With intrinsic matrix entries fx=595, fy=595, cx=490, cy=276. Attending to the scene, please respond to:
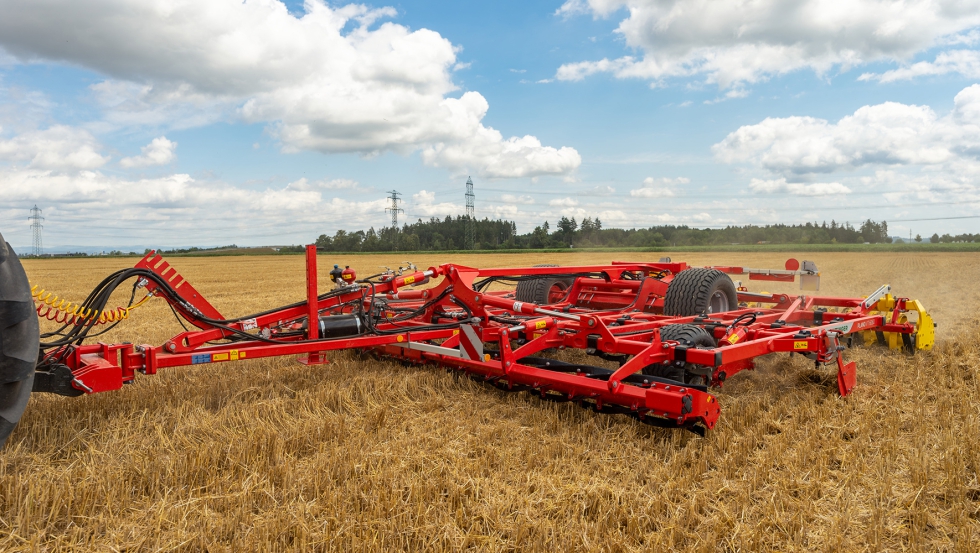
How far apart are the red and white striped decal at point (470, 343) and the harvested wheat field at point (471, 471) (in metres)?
0.38

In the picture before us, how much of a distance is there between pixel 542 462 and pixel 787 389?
3.06 metres

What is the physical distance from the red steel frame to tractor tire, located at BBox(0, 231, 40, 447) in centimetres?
88

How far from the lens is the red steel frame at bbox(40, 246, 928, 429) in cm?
406

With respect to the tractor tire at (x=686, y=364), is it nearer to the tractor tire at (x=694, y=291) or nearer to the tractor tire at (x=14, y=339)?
the tractor tire at (x=694, y=291)

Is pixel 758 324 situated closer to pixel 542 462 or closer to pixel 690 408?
pixel 690 408

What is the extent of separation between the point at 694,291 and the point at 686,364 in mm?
2527

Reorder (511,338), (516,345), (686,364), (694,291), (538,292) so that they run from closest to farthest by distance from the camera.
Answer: (686,364) < (511,338) < (516,345) < (694,291) < (538,292)

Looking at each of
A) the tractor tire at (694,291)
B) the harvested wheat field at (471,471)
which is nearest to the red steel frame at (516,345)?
the harvested wheat field at (471,471)

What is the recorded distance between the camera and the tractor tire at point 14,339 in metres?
2.74

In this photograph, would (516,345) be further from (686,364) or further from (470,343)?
(686,364)

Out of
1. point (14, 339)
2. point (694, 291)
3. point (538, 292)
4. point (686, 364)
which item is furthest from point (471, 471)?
point (538, 292)

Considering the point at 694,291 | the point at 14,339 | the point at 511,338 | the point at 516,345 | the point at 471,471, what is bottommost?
the point at 471,471

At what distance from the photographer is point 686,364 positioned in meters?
4.64

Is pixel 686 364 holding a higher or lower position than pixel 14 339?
lower
